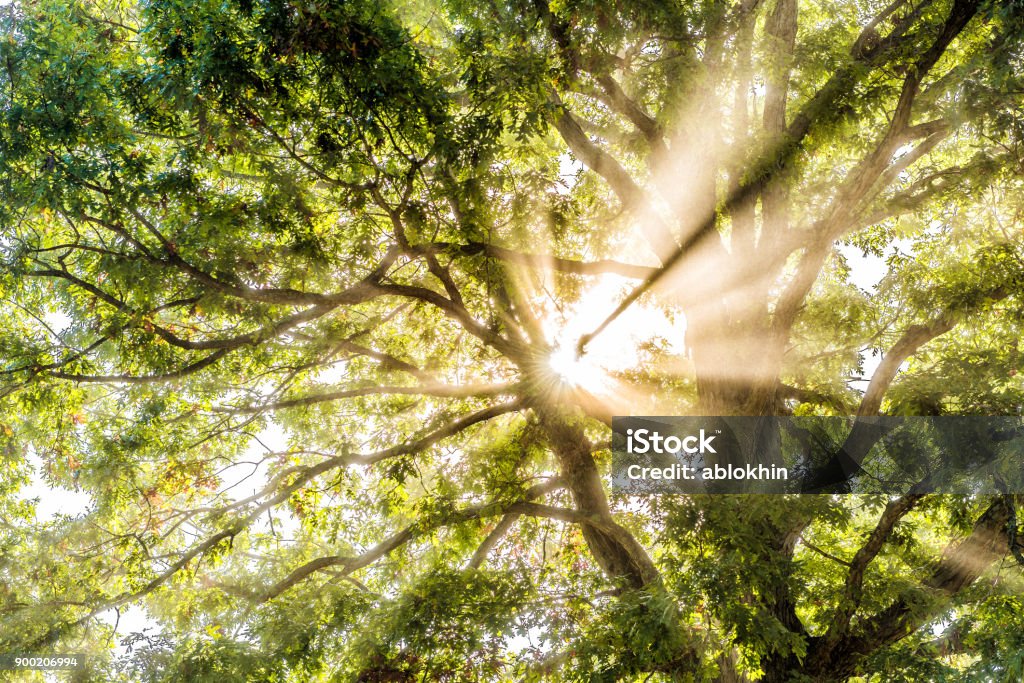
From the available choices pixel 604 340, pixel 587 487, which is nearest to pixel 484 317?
pixel 604 340

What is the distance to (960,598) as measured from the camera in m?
5.90

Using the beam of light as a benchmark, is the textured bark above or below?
below

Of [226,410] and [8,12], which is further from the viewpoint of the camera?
[226,410]

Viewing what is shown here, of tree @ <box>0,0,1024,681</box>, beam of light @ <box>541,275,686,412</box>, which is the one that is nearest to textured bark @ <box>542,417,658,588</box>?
tree @ <box>0,0,1024,681</box>

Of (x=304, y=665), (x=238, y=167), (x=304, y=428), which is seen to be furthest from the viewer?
(x=304, y=428)

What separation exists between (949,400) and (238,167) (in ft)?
18.3

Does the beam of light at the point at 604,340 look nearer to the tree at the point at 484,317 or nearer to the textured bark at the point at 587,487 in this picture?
the tree at the point at 484,317

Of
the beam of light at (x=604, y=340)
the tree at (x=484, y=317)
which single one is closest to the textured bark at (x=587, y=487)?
the tree at (x=484, y=317)

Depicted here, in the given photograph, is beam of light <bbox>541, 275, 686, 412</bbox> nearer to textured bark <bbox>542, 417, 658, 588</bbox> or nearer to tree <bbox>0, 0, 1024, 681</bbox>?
tree <bbox>0, 0, 1024, 681</bbox>

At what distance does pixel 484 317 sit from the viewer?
24.7 feet

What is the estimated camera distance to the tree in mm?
5410

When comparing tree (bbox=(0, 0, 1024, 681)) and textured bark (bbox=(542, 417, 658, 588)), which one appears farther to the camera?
textured bark (bbox=(542, 417, 658, 588))

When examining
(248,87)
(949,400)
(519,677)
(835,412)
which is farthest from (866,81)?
(519,677)

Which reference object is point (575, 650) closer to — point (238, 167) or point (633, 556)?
point (633, 556)
